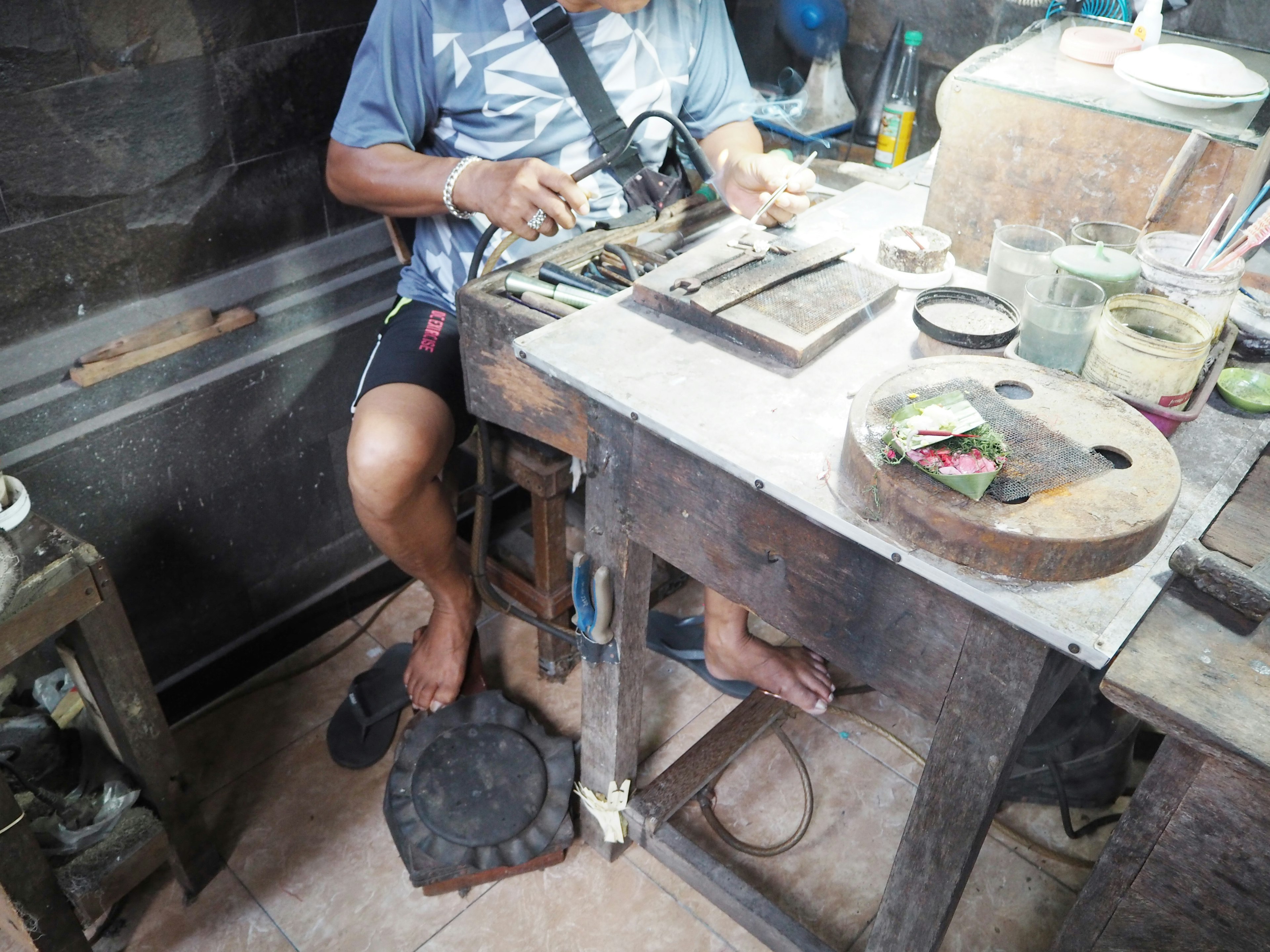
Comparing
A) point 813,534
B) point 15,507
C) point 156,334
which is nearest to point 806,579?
point 813,534

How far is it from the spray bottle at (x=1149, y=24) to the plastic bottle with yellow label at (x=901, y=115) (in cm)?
94

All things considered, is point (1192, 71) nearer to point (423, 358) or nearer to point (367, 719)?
point (423, 358)

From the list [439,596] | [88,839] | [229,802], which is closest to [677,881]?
[439,596]

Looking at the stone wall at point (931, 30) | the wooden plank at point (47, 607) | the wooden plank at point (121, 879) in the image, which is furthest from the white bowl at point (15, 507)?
the stone wall at point (931, 30)

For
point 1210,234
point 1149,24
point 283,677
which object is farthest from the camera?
point 283,677

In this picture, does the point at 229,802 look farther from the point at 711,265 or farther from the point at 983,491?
the point at 983,491

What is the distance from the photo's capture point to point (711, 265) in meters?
1.51

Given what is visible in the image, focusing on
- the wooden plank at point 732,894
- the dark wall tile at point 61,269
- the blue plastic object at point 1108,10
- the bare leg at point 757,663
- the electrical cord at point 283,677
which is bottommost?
the electrical cord at point 283,677

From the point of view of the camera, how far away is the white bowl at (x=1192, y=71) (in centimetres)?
148

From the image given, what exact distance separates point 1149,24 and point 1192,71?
9.9 inches

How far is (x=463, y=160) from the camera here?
177cm

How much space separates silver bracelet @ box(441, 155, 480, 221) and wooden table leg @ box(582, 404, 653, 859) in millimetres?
596

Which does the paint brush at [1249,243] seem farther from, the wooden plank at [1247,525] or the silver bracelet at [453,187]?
the silver bracelet at [453,187]

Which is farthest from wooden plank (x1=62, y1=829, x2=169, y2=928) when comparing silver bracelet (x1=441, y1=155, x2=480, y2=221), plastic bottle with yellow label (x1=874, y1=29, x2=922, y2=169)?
plastic bottle with yellow label (x1=874, y1=29, x2=922, y2=169)
